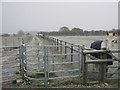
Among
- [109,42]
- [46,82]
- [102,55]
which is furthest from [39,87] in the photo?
[109,42]

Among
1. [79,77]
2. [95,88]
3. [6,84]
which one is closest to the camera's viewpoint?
[95,88]

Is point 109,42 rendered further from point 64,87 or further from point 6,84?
point 6,84

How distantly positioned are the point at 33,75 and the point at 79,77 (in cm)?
149

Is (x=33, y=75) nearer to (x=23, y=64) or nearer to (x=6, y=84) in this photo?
(x=23, y=64)

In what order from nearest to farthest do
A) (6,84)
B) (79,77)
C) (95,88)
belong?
(95,88)
(6,84)
(79,77)

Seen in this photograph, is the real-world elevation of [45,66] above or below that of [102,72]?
above

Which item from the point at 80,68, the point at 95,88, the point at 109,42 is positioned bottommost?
the point at 95,88

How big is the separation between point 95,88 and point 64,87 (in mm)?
869

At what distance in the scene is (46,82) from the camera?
5273 mm

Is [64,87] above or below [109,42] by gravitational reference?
below

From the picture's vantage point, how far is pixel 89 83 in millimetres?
5391

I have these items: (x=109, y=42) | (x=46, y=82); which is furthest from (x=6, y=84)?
(x=109, y=42)

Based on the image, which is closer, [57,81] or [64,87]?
[64,87]

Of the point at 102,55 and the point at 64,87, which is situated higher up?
the point at 102,55
